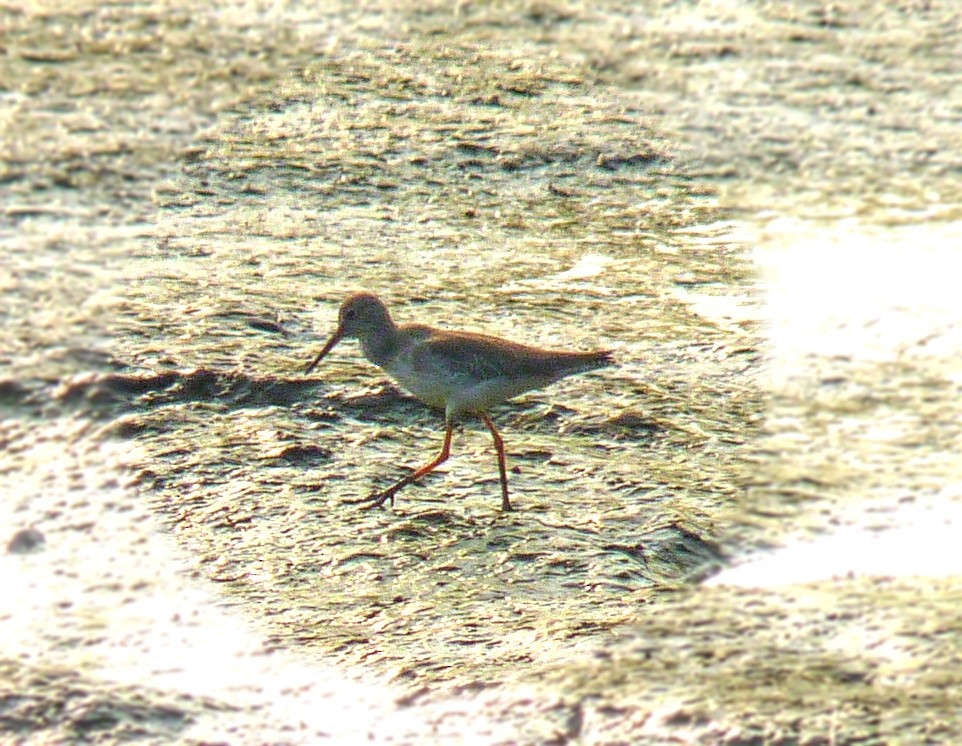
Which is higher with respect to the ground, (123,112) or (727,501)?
(123,112)

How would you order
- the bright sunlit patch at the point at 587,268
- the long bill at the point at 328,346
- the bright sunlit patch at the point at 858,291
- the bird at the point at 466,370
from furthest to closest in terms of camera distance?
the bright sunlit patch at the point at 587,268 < the bright sunlit patch at the point at 858,291 < the long bill at the point at 328,346 < the bird at the point at 466,370

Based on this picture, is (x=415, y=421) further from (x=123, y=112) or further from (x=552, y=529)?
(x=123, y=112)

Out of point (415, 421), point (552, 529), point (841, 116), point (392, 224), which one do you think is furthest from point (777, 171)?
point (552, 529)

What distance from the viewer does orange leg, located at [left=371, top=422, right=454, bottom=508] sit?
5332 mm

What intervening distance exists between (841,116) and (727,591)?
451 cm

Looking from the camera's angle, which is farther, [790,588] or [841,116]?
[841,116]

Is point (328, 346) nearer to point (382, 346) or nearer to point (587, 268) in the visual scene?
point (382, 346)

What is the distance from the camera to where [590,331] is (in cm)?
653

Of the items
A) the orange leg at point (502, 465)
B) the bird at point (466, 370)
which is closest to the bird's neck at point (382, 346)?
the bird at point (466, 370)

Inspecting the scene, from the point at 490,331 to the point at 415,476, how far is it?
121 centimetres

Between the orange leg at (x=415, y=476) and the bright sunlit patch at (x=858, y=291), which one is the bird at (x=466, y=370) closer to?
the orange leg at (x=415, y=476)

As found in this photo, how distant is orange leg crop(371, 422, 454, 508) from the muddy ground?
5cm

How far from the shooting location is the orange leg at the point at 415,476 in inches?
210

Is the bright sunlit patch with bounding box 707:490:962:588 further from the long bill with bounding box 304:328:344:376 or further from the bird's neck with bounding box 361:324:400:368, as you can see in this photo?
the long bill with bounding box 304:328:344:376
